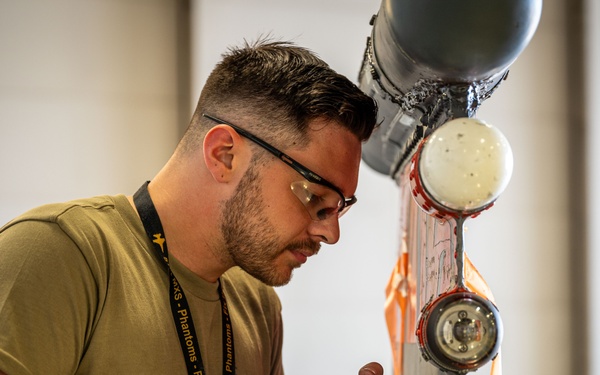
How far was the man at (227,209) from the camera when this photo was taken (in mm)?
1367

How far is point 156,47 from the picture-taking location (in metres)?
3.17

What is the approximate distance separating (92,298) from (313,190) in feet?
1.48

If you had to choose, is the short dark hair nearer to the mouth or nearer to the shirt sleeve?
the mouth

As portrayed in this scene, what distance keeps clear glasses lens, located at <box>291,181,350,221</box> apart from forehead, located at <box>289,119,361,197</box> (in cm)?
2

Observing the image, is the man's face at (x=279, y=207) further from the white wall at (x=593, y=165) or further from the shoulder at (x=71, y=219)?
the white wall at (x=593, y=165)

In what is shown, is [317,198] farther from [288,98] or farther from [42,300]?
[42,300]

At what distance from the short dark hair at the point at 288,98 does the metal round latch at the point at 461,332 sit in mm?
544

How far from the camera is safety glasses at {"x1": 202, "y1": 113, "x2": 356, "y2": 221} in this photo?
1.47m

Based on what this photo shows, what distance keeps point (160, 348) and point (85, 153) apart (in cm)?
186

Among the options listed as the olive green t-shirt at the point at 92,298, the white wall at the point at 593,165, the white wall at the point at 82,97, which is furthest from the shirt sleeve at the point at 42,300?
the white wall at the point at 593,165

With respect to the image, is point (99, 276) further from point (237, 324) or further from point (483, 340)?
point (483, 340)

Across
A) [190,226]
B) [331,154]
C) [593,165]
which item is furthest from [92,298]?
[593,165]

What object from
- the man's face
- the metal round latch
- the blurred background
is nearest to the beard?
the man's face

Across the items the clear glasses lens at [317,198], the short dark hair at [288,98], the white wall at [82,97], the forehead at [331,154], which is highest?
the white wall at [82,97]
